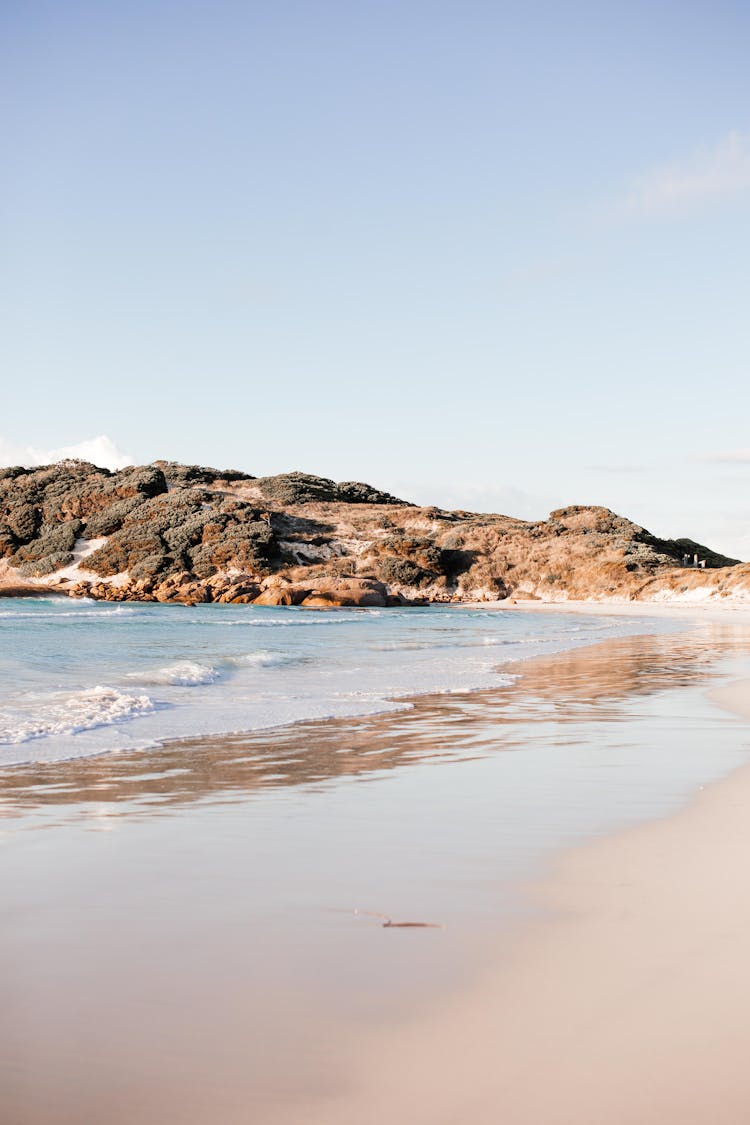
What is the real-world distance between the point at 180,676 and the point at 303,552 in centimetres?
4890

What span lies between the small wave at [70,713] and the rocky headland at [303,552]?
126 feet

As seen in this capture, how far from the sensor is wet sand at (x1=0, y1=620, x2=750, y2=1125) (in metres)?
2.40

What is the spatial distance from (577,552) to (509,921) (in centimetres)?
5916

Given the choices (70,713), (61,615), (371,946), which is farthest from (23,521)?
(371,946)

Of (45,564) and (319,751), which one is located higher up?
(45,564)

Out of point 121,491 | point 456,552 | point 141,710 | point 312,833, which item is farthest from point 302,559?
point 312,833

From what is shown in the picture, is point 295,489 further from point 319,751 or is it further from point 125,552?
point 319,751

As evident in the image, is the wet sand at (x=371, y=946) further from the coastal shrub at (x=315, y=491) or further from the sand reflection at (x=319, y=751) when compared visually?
the coastal shrub at (x=315, y=491)

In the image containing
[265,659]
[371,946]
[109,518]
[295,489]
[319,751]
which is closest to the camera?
[371,946]

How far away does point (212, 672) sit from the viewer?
574 inches

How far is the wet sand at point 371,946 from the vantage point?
7.88 feet

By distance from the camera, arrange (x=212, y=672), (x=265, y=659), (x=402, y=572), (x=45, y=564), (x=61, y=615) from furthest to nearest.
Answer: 1. (x=45, y=564)
2. (x=402, y=572)
3. (x=61, y=615)
4. (x=265, y=659)
5. (x=212, y=672)

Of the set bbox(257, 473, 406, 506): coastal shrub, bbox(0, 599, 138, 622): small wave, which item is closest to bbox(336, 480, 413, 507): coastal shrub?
bbox(257, 473, 406, 506): coastal shrub

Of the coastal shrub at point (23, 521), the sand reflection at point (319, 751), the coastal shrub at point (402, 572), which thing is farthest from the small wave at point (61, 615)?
the coastal shrub at point (23, 521)
